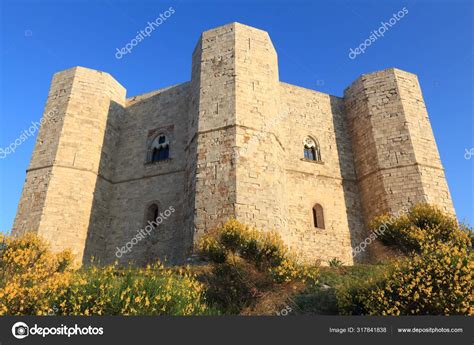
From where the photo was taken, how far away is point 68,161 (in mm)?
14734

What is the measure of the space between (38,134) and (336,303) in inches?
563

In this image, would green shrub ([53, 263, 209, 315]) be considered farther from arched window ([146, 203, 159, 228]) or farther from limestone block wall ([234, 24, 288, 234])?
arched window ([146, 203, 159, 228])

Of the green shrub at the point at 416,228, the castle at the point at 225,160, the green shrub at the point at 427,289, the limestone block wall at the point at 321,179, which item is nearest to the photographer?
the green shrub at the point at 427,289

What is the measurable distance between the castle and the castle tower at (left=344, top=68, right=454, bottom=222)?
5 centimetres

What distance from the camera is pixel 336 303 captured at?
22.4ft

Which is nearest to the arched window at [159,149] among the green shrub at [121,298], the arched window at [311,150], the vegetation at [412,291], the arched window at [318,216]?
the arched window at [311,150]

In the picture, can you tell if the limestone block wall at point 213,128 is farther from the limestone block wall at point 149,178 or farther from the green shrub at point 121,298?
the green shrub at point 121,298

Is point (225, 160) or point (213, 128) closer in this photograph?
point (225, 160)

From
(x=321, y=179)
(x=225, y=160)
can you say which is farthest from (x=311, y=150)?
(x=225, y=160)

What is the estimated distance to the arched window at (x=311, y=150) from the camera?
52.9 feet

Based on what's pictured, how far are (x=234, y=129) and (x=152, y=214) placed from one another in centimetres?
520

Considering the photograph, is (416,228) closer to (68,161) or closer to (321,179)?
(321,179)

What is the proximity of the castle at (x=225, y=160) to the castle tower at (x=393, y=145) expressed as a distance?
0.17 feet

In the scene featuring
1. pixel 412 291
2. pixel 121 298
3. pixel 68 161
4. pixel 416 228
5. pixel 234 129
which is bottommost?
pixel 121 298
